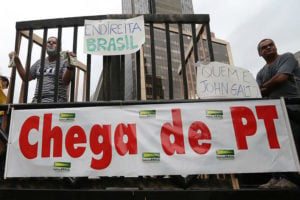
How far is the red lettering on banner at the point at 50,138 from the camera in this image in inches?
99.5

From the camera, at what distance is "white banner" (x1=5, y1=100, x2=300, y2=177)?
2.47 m

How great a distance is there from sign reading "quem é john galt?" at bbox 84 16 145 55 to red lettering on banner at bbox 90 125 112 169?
3.97ft

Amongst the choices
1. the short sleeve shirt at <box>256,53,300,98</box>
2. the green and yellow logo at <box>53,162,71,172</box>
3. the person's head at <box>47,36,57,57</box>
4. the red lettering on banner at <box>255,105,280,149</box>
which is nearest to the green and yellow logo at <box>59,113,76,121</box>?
the green and yellow logo at <box>53,162,71,172</box>

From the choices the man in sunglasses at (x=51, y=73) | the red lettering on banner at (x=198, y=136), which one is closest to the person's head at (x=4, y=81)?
the man in sunglasses at (x=51, y=73)

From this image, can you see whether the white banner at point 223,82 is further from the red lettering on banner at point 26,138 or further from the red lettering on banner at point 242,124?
the red lettering on banner at point 26,138

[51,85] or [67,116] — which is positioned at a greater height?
[51,85]

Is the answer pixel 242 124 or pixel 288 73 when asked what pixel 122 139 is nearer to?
pixel 242 124

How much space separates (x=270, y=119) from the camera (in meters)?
2.66

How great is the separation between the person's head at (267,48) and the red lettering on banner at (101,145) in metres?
2.89

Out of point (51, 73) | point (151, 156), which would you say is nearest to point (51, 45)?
point (51, 73)

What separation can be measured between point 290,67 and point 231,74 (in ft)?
3.20

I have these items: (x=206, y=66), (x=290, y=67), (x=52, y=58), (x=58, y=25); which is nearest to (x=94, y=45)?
(x=58, y=25)

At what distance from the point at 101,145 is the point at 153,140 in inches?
21.6

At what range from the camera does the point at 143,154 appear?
2504 millimetres
